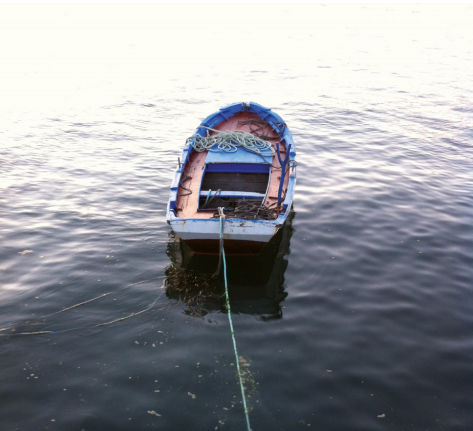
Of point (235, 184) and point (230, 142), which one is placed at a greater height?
point (230, 142)

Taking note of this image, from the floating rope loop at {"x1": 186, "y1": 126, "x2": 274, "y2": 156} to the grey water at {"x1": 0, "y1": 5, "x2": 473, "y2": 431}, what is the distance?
1.80 meters

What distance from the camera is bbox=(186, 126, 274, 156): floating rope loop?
11.2 meters

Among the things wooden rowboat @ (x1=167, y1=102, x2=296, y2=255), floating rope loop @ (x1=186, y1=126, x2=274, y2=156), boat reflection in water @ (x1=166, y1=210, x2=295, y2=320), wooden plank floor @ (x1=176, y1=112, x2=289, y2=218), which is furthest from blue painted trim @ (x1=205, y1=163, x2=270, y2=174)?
boat reflection in water @ (x1=166, y1=210, x2=295, y2=320)

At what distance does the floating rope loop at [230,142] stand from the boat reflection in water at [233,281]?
2.83 m

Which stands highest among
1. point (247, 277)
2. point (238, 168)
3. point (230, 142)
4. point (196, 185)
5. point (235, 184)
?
point (230, 142)

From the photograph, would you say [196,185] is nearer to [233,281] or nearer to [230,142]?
[230,142]

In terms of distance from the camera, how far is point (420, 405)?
586cm

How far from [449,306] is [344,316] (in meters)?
1.92

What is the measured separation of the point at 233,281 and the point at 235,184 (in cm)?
321

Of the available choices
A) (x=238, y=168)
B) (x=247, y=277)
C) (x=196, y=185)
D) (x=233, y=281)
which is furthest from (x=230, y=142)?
(x=233, y=281)

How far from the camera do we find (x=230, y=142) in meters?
11.5

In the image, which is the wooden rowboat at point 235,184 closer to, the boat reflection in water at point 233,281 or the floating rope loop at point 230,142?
the floating rope loop at point 230,142

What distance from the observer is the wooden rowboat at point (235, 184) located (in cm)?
825

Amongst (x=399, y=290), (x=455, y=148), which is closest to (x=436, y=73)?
(x=455, y=148)
